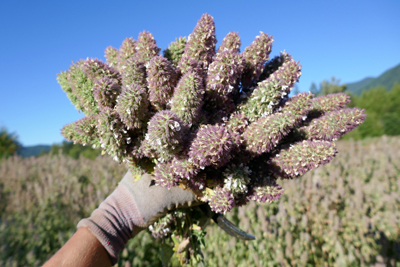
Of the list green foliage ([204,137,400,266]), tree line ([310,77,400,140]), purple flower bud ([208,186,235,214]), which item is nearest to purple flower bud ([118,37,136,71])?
purple flower bud ([208,186,235,214])

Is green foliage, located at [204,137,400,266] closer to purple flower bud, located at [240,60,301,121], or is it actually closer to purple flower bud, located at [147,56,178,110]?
purple flower bud, located at [240,60,301,121]

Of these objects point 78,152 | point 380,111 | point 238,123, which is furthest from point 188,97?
point 380,111

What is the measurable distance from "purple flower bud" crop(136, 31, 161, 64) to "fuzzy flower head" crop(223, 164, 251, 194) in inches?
24.6

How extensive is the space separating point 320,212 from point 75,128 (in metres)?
3.40

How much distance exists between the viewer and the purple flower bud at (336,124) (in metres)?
1.00

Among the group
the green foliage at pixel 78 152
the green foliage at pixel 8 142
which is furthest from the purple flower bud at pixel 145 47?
the green foliage at pixel 8 142

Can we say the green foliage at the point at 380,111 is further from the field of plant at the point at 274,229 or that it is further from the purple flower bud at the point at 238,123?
the purple flower bud at the point at 238,123

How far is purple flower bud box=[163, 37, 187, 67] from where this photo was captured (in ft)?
3.73

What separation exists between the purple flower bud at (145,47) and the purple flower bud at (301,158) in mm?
742

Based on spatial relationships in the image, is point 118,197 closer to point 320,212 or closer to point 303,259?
point 303,259

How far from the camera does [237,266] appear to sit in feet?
8.86

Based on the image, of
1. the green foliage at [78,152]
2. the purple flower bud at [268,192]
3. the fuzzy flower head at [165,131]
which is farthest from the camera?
the green foliage at [78,152]

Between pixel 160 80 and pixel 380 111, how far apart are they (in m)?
36.5

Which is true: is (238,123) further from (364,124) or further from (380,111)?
(380,111)
